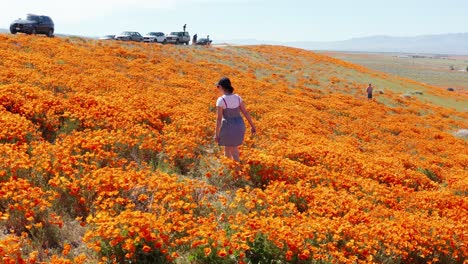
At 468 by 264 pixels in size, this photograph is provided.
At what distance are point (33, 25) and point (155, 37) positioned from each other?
23.8m

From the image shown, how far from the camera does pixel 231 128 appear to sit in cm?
991

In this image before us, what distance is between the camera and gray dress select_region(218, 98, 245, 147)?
9859 millimetres

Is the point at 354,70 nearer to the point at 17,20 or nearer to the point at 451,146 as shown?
the point at 451,146

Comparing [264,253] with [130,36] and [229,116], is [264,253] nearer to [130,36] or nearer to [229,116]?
[229,116]

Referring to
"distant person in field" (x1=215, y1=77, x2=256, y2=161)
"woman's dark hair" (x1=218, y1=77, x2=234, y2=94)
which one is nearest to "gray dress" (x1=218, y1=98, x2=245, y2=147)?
"distant person in field" (x1=215, y1=77, x2=256, y2=161)

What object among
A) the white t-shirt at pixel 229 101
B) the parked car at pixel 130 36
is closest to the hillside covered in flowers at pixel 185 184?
the white t-shirt at pixel 229 101

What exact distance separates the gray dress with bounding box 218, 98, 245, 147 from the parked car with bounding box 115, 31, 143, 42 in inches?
1849

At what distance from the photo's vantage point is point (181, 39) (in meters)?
61.3

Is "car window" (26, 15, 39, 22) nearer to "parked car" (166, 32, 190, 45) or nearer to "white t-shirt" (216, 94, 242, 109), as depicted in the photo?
"parked car" (166, 32, 190, 45)

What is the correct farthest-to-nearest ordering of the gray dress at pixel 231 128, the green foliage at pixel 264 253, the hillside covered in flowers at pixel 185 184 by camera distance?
the gray dress at pixel 231 128 < the green foliage at pixel 264 253 < the hillside covered in flowers at pixel 185 184

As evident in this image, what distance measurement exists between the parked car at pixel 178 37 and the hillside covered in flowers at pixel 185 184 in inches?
1445

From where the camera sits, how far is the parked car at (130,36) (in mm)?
53531

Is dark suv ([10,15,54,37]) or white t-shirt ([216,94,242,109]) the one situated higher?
dark suv ([10,15,54,37])

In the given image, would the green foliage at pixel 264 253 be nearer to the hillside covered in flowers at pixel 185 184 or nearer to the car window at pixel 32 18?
the hillside covered in flowers at pixel 185 184
